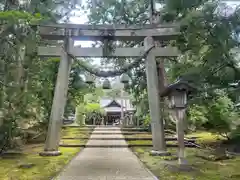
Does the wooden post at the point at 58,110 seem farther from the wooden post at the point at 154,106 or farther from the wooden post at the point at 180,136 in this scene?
the wooden post at the point at 180,136

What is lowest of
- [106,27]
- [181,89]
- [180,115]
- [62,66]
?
[180,115]

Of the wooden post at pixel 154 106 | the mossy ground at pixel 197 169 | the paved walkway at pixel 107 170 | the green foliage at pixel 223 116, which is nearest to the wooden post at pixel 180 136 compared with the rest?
the mossy ground at pixel 197 169

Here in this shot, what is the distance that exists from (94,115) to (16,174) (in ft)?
83.8

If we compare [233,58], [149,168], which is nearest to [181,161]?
[149,168]

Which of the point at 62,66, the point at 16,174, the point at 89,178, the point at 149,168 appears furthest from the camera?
the point at 62,66

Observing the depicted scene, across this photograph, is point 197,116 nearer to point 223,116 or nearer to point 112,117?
point 223,116

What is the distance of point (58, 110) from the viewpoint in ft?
26.5

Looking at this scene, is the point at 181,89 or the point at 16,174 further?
the point at 181,89

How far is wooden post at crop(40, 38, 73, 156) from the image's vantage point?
792 cm

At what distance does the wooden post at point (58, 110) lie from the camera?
312 inches

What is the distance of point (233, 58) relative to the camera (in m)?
5.58

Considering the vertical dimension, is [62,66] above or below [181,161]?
above

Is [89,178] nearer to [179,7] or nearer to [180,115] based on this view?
[180,115]

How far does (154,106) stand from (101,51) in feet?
8.66
